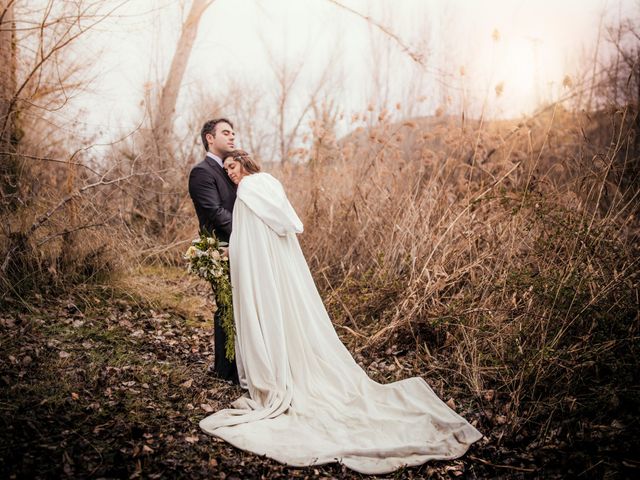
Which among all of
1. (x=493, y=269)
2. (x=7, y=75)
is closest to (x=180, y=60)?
(x=7, y=75)

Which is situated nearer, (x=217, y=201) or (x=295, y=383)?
(x=295, y=383)

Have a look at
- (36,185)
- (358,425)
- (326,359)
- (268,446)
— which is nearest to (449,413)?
(358,425)

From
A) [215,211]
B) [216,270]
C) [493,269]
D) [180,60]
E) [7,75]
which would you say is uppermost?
[180,60]

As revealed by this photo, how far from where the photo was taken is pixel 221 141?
4.67 meters

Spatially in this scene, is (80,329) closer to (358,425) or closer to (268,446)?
(268,446)

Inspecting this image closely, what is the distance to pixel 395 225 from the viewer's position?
585 centimetres

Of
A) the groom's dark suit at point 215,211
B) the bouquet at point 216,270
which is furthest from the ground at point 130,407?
the bouquet at point 216,270

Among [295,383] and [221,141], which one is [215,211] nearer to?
[221,141]

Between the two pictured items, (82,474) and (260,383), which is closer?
(82,474)

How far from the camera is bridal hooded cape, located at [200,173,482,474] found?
340 centimetres

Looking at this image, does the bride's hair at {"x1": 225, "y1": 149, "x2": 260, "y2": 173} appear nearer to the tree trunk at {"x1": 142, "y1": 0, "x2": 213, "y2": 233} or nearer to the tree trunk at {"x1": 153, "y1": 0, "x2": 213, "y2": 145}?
the tree trunk at {"x1": 142, "y1": 0, "x2": 213, "y2": 233}

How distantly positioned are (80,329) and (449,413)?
12.0 ft

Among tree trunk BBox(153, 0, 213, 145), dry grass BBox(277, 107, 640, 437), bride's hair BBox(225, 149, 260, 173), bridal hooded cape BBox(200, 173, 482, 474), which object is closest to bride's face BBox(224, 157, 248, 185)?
bride's hair BBox(225, 149, 260, 173)

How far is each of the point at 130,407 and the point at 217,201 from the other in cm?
188
